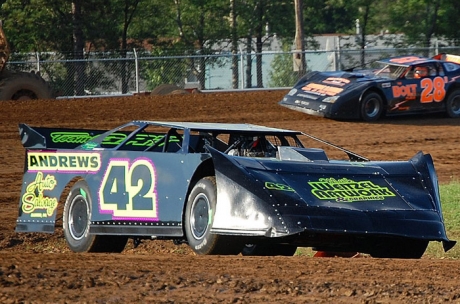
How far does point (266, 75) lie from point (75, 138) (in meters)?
21.0

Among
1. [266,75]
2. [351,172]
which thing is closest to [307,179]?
[351,172]

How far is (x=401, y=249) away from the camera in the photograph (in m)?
8.18

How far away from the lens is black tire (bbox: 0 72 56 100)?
Answer: 22.4 meters

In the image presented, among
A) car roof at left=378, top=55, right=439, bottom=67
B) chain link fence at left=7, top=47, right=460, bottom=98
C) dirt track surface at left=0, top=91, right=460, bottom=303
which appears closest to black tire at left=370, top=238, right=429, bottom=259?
dirt track surface at left=0, top=91, right=460, bottom=303

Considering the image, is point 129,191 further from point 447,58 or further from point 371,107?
point 447,58

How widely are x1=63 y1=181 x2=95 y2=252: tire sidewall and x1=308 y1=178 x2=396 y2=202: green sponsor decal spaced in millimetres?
1978

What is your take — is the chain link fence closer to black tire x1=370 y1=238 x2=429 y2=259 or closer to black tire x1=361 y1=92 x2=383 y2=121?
black tire x1=361 y1=92 x2=383 y2=121

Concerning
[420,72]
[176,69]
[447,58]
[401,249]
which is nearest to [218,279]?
[401,249]

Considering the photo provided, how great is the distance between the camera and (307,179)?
761 cm

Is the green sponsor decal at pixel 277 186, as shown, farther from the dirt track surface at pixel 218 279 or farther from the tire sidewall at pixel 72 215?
the tire sidewall at pixel 72 215

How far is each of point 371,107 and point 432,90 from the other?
143cm

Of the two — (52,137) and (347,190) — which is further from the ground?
(52,137)

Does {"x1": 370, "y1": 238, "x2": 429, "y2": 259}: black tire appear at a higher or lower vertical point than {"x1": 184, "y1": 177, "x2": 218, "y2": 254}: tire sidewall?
lower

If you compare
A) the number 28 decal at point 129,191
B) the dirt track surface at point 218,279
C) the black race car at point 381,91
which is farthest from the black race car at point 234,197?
the black race car at point 381,91
